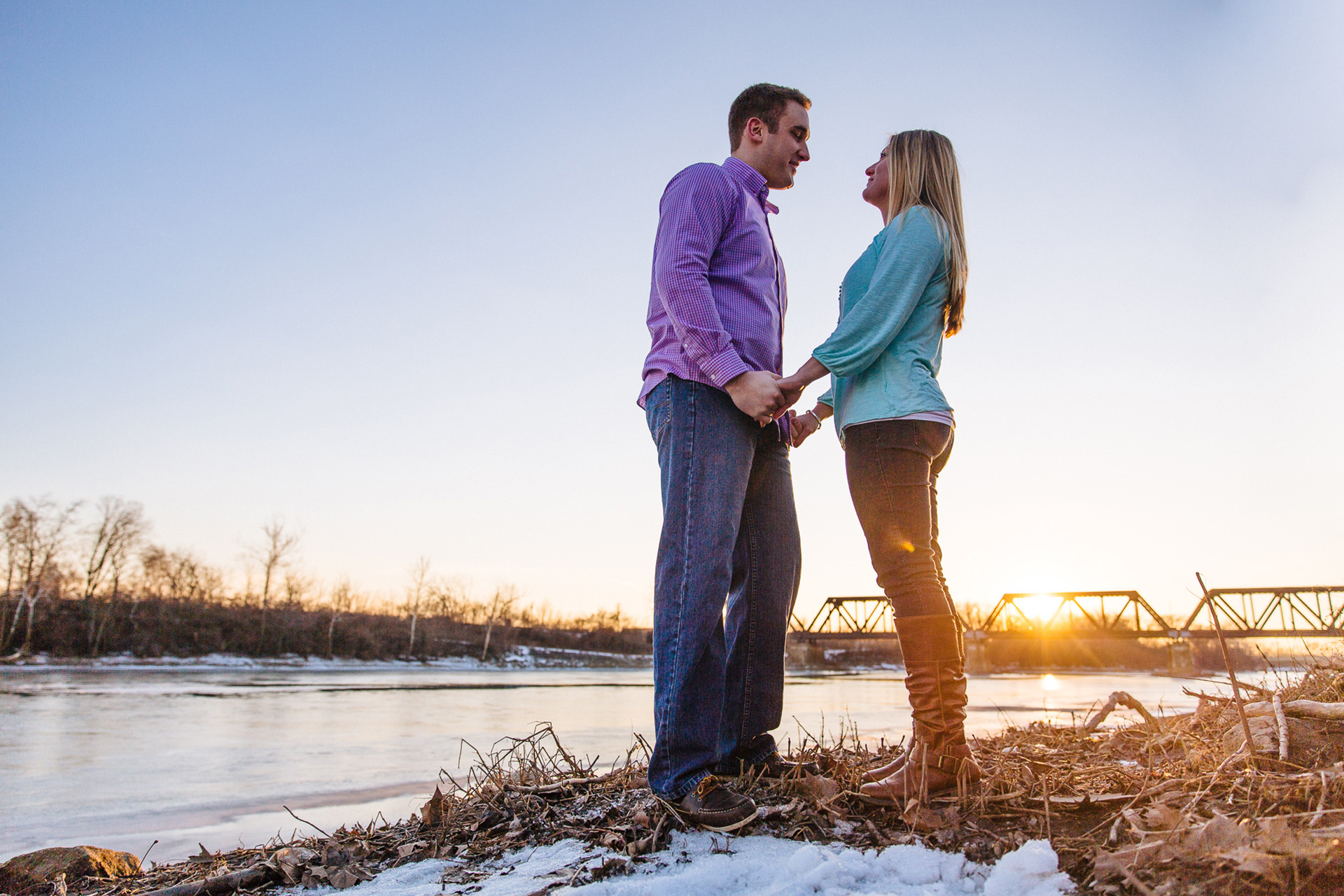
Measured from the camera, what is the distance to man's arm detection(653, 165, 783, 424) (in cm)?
185

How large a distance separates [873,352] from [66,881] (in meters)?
2.87

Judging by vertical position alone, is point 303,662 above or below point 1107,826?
below

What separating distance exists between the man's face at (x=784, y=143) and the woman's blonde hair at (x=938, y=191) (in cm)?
30

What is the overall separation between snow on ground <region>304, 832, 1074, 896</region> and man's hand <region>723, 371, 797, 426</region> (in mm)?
970

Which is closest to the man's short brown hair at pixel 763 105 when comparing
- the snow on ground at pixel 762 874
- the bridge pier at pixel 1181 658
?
the snow on ground at pixel 762 874

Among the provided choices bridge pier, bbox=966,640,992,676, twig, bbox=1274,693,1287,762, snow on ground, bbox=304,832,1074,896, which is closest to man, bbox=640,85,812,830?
snow on ground, bbox=304,832,1074,896

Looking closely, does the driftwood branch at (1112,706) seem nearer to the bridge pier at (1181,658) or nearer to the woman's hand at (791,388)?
the woman's hand at (791,388)

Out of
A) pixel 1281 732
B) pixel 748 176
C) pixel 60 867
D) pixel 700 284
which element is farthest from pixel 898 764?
pixel 60 867

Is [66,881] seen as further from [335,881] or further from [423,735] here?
[423,735]

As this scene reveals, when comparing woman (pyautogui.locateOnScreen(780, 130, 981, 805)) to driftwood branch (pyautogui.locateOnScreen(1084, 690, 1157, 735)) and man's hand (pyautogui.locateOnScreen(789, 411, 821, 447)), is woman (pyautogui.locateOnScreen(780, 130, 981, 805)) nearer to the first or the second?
man's hand (pyautogui.locateOnScreen(789, 411, 821, 447))

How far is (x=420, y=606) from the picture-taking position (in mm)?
56312

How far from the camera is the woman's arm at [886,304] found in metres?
1.90

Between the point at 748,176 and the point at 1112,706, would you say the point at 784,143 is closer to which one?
the point at 748,176

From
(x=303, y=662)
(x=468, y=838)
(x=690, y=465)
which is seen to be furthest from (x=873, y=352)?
(x=303, y=662)
